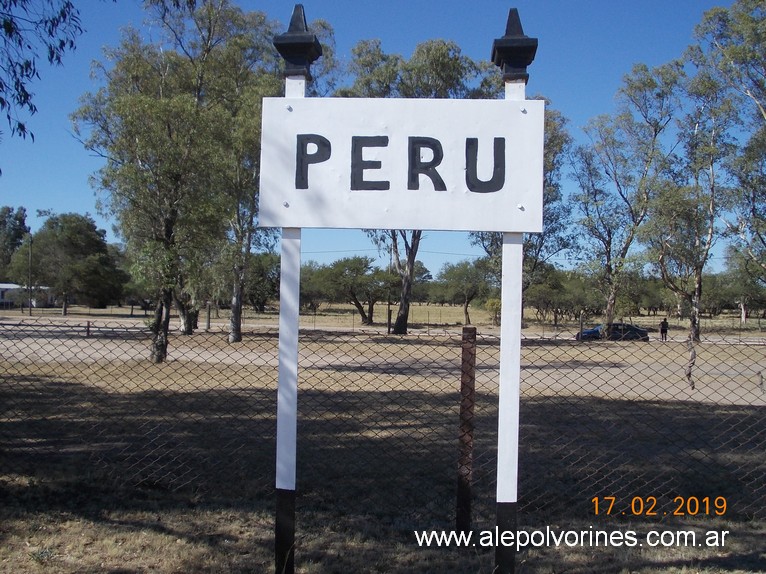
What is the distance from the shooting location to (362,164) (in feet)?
10.2

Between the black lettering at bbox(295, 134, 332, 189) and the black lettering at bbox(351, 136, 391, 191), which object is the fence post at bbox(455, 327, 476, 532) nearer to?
the black lettering at bbox(351, 136, 391, 191)

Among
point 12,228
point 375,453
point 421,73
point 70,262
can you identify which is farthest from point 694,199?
point 12,228

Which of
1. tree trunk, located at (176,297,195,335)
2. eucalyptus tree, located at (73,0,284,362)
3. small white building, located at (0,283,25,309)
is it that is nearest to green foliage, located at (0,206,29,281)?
small white building, located at (0,283,25,309)

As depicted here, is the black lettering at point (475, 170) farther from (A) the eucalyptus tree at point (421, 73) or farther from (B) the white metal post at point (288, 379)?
(A) the eucalyptus tree at point (421, 73)

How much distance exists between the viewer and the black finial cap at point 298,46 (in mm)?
3158

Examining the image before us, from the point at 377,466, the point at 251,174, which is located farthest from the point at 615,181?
the point at 377,466

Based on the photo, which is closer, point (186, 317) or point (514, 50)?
point (514, 50)

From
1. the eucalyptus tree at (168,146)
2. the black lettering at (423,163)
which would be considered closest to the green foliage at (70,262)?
the eucalyptus tree at (168,146)

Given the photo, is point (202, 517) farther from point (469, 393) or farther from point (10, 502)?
point (469, 393)

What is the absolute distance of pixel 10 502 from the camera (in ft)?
13.9

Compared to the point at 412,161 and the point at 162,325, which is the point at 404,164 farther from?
the point at 162,325

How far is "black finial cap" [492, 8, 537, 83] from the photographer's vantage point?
3066 millimetres

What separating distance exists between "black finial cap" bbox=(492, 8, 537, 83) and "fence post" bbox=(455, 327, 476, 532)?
1.46 meters

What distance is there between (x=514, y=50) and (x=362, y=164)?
921 millimetres
